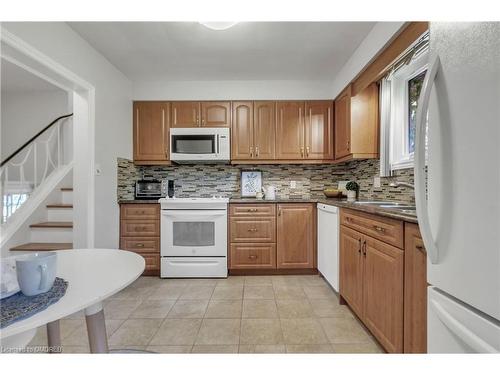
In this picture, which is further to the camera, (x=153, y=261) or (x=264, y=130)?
(x=264, y=130)

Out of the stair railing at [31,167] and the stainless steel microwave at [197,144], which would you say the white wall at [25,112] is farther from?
the stainless steel microwave at [197,144]

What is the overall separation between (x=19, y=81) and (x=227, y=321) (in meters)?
4.45

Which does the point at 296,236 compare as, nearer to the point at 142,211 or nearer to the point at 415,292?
the point at 415,292

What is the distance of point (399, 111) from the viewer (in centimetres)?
222

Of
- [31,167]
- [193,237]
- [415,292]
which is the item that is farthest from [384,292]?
[31,167]

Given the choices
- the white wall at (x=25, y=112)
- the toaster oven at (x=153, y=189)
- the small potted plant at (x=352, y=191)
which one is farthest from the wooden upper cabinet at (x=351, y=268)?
the white wall at (x=25, y=112)

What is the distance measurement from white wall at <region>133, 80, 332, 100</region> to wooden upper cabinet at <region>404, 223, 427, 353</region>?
2.34 meters

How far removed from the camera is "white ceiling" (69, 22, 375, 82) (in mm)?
2000

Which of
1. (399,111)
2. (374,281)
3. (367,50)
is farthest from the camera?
(399,111)

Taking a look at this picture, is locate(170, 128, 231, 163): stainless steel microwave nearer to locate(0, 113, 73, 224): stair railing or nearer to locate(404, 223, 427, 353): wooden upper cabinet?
locate(0, 113, 73, 224): stair railing

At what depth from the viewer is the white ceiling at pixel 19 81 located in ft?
10.4

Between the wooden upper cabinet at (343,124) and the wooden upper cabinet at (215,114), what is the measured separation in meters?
1.31

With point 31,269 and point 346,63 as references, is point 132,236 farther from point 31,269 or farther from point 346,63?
point 346,63
